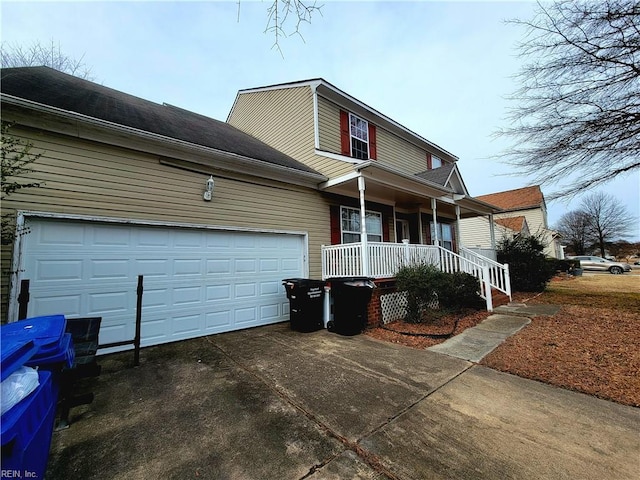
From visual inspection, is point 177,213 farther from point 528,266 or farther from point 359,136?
point 528,266

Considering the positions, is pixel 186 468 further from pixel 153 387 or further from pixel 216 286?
pixel 216 286

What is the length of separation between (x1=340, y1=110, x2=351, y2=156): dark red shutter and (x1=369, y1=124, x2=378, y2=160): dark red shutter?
3.79 feet

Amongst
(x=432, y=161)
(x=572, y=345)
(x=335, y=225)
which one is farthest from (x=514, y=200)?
(x=572, y=345)

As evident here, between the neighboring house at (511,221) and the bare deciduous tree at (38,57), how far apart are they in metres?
26.0

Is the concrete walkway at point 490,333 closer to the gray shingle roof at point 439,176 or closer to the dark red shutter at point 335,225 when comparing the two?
the dark red shutter at point 335,225

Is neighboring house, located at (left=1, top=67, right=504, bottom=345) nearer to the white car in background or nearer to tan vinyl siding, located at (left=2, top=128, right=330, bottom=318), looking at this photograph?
tan vinyl siding, located at (left=2, top=128, right=330, bottom=318)

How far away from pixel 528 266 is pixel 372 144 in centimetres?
785

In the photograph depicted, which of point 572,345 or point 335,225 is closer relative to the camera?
point 572,345

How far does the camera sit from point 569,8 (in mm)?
6156

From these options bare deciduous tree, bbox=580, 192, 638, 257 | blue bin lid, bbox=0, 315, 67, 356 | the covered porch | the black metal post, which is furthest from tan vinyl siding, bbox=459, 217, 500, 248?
bare deciduous tree, bbox=580, 192, 638, 257

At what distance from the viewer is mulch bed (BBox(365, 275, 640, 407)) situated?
344 centimetres

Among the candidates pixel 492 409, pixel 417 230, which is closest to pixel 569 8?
pixel 417 230

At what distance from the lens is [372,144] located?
10273mm

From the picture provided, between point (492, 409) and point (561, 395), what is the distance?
1028 millimetres
